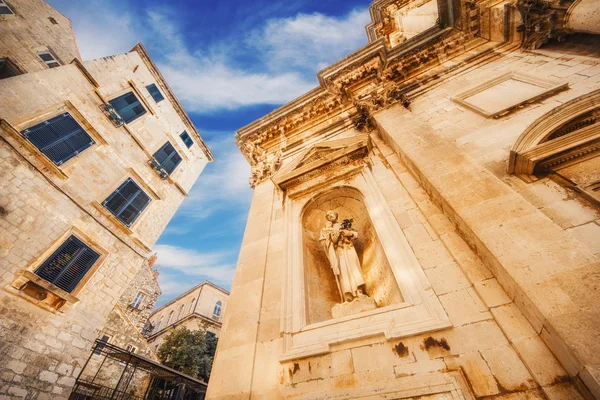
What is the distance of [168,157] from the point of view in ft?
46.3

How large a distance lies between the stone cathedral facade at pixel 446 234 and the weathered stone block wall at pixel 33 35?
10739 millimetres

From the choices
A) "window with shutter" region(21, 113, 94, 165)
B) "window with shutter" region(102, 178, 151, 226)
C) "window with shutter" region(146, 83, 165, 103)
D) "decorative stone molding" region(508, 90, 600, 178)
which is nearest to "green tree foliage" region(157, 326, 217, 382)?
"window with shutter" region(102, 178, 151, 226)

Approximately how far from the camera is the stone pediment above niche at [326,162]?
19.4ft

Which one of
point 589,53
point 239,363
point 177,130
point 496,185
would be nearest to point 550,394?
point 496,185

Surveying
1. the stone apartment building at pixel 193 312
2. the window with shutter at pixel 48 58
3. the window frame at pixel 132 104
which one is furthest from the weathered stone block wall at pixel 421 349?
the stone apartment building at pixel 193 312

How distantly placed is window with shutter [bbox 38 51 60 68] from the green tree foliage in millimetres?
18437

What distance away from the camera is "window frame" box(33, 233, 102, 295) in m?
7.19

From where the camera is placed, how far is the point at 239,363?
3451 mm

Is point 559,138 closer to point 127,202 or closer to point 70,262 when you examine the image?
point 70,262

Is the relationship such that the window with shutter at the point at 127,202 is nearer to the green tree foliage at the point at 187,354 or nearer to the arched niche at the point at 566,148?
the arched niche at the point at 566,148

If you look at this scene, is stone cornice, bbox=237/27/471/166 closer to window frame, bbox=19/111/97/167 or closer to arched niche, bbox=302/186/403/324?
arched niche, bbox=302/186/403/324

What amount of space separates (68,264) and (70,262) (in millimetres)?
87

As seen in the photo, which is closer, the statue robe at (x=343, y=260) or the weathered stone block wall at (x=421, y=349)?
the weathered stone block wall at (x=421, y=349)

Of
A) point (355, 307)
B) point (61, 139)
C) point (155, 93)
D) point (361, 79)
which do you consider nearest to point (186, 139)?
point (155, 93)
